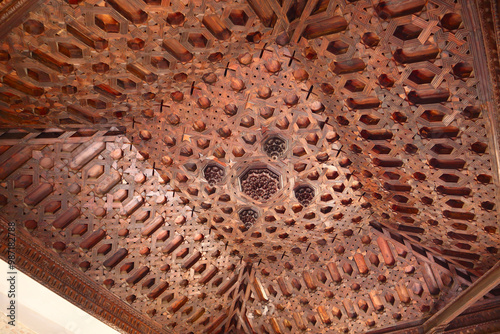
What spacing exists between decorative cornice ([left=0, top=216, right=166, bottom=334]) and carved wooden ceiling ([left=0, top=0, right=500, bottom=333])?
0.29ft

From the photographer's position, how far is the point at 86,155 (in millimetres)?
3904

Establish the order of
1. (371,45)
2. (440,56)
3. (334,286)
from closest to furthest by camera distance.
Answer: (440,56), (371,45), (334,286)

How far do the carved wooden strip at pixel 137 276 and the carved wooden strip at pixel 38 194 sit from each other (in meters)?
1.42

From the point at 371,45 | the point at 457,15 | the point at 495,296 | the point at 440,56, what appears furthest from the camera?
the point at 495,296

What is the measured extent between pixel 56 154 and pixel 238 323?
3526 mm

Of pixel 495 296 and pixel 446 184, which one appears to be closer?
pixel 446 184

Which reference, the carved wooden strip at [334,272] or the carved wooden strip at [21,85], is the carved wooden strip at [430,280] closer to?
the carved wooden strip at [334,272]

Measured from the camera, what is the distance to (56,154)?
3.74 metres

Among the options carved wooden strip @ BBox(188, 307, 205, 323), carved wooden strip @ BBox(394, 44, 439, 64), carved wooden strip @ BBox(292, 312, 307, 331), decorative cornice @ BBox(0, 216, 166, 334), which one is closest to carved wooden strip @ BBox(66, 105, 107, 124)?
decorative cornice @ BBox(0, 216, 166, 334)

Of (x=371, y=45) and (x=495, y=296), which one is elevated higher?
(x=371, y=45)

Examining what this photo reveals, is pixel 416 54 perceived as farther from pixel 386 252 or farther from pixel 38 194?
pixel 38 194

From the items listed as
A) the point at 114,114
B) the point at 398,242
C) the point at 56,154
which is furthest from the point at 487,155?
the point at 56,154

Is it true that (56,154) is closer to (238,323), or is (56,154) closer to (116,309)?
(116,309)

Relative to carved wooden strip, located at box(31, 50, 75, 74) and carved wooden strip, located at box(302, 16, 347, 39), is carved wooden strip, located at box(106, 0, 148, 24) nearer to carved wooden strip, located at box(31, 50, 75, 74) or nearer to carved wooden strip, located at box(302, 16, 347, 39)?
carved wooden strip, located at box(31, 50, 75, 74)
